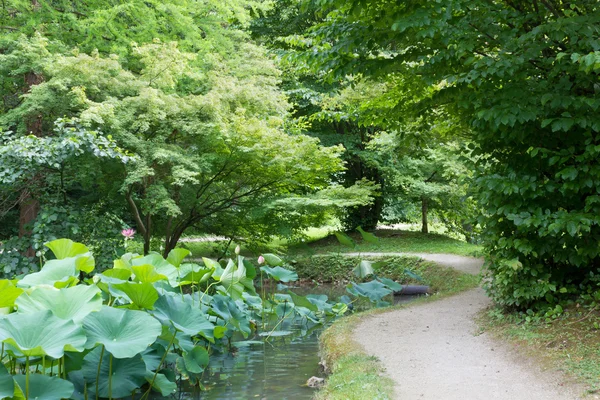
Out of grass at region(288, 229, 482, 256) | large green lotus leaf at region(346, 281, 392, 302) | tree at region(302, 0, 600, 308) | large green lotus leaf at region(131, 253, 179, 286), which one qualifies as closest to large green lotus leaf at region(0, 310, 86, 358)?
large green lotus leaf at region(131, 253, 179, 286)

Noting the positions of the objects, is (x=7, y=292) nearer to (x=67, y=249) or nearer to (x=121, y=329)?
(x=121, y=329)

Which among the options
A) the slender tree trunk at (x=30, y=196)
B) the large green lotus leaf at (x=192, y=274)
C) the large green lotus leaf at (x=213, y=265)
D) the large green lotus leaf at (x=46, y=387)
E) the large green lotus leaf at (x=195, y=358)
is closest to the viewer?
the large green lotus leaf at (x=46, y=387)

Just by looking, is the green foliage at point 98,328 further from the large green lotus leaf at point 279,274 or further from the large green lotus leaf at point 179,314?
the large green lotus leaf at point 279,274

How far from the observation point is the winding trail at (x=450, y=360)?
481cm

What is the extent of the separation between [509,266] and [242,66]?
35.9 feet

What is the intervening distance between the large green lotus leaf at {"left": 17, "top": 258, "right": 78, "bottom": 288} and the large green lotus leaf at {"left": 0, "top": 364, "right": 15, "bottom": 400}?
3.53 ft

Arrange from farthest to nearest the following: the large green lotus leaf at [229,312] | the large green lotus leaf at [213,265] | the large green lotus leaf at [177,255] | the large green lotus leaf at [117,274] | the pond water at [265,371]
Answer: the large green lotus leaf at [229,312]
the large green lotus leaf at [213,265]
the large green lotus leaf at [177,255]
the pond water at [265,371]
the large green lotus leaf at [117,274]

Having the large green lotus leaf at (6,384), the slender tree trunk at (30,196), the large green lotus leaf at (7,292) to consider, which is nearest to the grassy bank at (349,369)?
the large green lotus leaf at (6,384)

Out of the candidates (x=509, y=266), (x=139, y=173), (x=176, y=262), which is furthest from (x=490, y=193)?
(x=139, y=173)

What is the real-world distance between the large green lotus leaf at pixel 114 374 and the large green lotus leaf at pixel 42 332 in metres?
1.10

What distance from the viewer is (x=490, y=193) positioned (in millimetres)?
6859

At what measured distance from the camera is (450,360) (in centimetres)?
584

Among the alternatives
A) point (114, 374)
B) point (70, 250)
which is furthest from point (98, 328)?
point (70, 250)

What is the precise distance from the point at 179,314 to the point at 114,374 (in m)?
0.71
